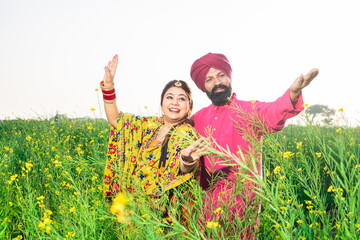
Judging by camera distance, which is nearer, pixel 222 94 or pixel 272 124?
pixel 272 124

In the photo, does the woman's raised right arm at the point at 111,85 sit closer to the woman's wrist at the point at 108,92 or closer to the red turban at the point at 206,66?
the woman's wrist at the point at 108,92

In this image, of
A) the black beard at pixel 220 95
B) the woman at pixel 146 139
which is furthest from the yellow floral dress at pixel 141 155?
the black beard at pixel 220 95

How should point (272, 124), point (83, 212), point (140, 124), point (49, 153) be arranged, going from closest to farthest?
point (83, 212)
point (272, 124)
point (140, 124)
point (49, 153)

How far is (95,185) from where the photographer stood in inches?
103

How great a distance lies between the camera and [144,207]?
4.54 ft

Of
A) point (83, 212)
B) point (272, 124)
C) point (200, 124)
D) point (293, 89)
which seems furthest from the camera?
point (200, 124)

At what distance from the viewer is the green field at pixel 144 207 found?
103 centimetres

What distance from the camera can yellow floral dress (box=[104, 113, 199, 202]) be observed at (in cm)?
228

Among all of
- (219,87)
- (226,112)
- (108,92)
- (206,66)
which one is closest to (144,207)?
(108,92)

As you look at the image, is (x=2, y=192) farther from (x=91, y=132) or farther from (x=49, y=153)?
(x=91, y=132)

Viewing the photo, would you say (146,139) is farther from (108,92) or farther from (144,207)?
(144,207)

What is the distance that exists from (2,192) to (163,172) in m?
1.44

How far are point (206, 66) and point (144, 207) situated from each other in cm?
205

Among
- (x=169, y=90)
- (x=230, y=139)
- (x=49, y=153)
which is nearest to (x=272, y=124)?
(x=230, y=139)
